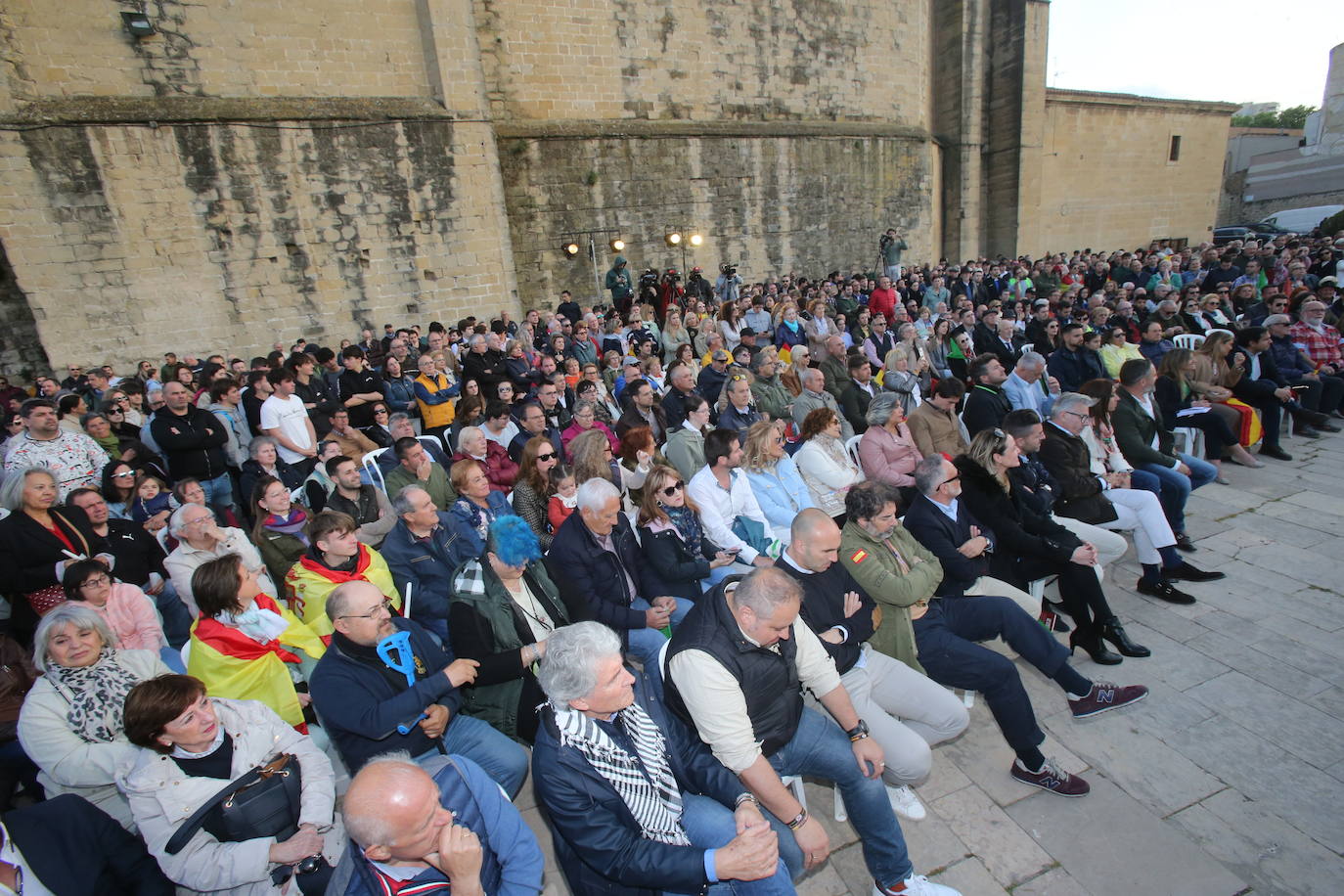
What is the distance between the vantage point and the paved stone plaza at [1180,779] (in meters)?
2.56

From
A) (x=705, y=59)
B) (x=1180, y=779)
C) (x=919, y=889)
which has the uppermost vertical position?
(x=705, y=59)

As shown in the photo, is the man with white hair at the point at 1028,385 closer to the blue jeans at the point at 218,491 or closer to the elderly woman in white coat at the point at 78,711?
the elderly woman in white coat at the point at 78,711

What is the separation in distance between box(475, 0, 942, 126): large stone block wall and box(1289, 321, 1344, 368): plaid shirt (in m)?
12.0

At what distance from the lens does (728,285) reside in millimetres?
13641

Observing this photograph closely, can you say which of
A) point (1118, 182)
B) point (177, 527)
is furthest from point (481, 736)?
point (1118, 182)

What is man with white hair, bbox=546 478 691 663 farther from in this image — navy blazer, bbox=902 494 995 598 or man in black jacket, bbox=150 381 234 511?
man in black jacket, bbox=150 381 234 511

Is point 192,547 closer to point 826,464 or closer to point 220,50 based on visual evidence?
point 826,464

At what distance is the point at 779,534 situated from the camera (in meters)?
4.52

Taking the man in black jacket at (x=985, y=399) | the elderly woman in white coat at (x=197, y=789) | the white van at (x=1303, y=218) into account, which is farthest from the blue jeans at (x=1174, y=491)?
the white van at (x=1303, y=218)

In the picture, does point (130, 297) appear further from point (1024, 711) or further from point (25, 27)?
point (1024, 711)

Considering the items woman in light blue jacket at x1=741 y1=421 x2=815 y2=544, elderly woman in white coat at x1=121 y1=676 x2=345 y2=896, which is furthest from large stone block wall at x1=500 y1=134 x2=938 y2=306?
elderly woman in white coat at x1=121 y1=676 x2=345 y2=896

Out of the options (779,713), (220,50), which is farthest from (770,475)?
(220,50)

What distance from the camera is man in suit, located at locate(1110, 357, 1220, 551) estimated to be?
5.02 metres

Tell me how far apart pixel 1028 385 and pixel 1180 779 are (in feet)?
13.7
